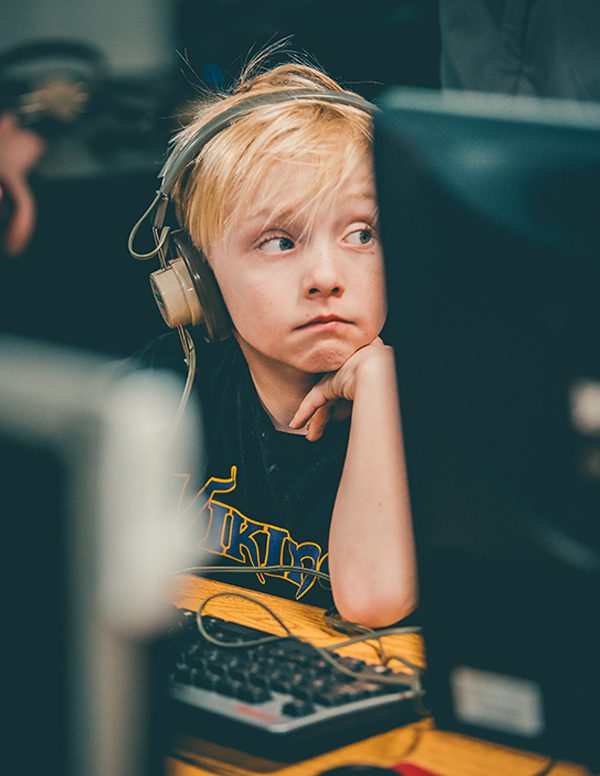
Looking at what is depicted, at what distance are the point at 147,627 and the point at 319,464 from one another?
0.73 metres

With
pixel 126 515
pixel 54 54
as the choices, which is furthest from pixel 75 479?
pixel 54 54

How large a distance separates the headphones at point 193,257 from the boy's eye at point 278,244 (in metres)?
0.07

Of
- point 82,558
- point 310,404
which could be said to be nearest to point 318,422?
point 310,404

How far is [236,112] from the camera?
1061 millimetres

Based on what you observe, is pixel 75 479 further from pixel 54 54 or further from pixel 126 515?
pixel 54 54

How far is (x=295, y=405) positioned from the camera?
115cm

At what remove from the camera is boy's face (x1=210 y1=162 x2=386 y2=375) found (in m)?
1.05

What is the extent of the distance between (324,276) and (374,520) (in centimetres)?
25

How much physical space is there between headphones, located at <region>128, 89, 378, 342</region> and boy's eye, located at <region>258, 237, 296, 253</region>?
7 centimetres

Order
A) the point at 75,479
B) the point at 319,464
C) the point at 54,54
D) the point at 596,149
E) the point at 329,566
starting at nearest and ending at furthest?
1. the point at 75,479
2. the point at 596,149
3. the point at 329,566
4. the point at 319,464
5. the point at 54,54

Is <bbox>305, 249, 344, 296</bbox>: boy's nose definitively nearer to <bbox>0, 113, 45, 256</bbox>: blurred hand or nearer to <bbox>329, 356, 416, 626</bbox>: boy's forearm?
<bbox>329, 356, 416, 626</bbox>: boy's forearm

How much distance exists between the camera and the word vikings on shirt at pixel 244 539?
3.59ft

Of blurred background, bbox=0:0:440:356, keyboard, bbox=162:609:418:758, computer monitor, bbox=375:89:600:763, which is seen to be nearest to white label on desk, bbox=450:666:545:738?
computer monitor, bbox=375:89:600:763

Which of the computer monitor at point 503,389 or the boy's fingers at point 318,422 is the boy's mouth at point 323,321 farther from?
the computer monitor at point 503,389
